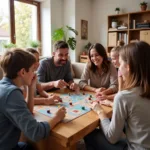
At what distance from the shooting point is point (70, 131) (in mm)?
948

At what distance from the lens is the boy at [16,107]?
890 mm

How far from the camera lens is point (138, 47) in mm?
955

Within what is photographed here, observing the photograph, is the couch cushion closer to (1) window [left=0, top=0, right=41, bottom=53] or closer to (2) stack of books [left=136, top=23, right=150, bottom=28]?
(1) window [left=0, top=0, right=41, bottom=53]

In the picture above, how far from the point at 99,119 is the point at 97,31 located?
14.6 ft

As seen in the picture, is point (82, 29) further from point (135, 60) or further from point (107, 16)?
point (135, 60)

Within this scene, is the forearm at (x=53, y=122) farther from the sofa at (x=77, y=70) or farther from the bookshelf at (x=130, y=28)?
the bookshelf at (x=130, y=28)

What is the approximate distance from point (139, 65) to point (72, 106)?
23.5 inches

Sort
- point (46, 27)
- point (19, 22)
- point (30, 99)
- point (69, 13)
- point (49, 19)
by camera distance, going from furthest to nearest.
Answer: point (69, 13) < point (46, 27) < point (49, 19) < point (19, 22) < point (30, 99)

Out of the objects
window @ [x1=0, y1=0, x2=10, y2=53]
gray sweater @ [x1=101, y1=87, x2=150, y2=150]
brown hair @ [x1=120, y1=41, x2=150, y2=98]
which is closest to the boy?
gray sweater @ [x1=101, y1=87, x2=150, y2=150]

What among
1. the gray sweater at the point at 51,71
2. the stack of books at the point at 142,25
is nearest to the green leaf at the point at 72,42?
the stack of books at the point at 142,25

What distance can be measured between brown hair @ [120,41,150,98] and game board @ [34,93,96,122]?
1.32 feet

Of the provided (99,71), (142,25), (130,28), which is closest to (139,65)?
(99,71)

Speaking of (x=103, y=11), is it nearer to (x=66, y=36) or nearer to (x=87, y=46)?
(x=87, y=46)

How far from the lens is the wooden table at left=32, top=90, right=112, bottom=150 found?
0.92 m
